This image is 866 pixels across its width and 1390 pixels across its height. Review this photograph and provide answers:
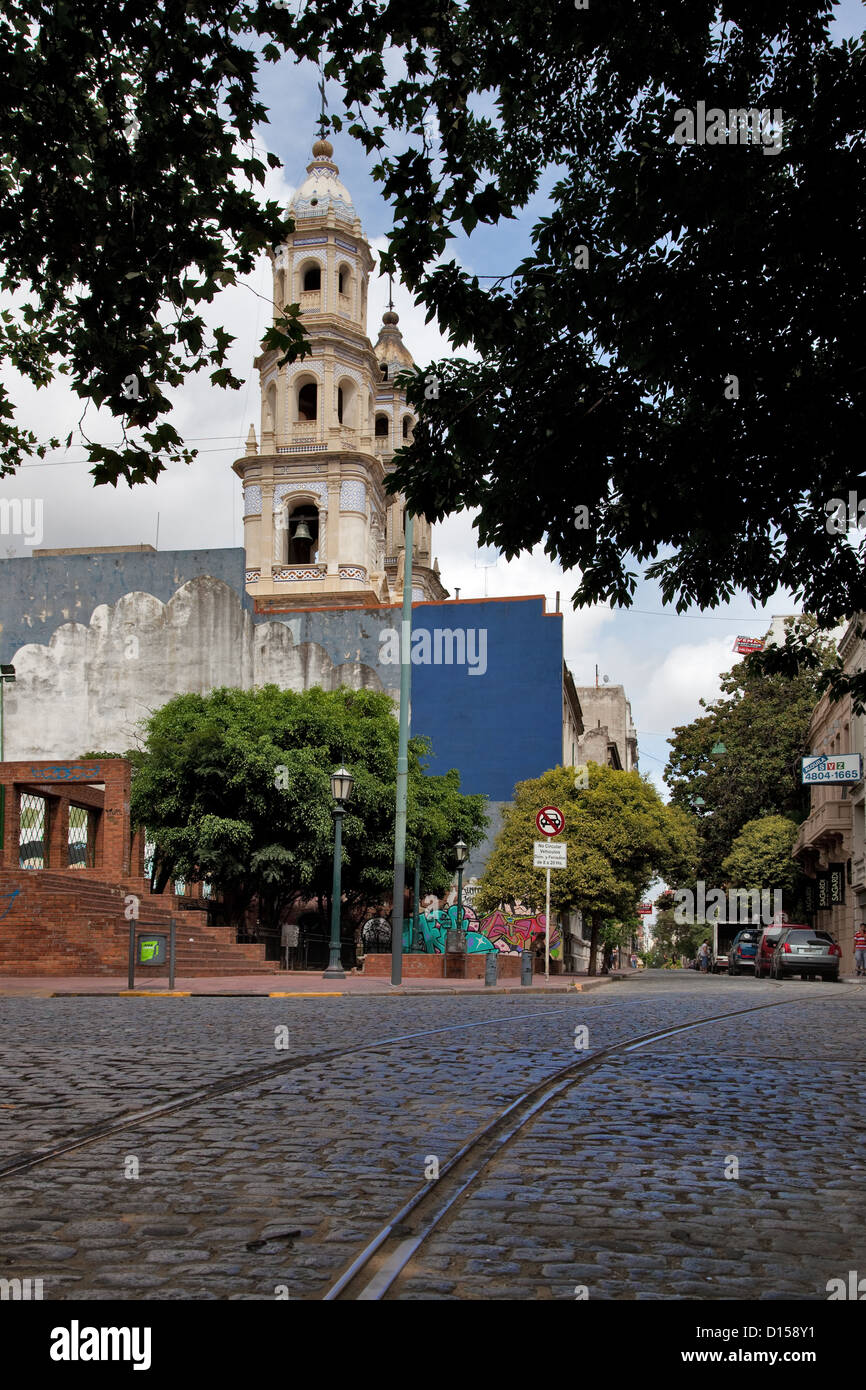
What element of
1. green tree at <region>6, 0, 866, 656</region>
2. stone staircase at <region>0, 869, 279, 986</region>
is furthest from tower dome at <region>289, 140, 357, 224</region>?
green tree at <region>6, 0, 866, 656</region>

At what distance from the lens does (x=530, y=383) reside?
8.48 metres

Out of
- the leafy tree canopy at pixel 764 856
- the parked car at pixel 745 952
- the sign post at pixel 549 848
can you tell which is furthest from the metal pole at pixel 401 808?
the leafy tree canopy at pixel 764 856

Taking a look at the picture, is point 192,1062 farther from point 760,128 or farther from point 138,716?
point 138,716

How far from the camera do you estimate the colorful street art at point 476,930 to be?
3769 centimetres

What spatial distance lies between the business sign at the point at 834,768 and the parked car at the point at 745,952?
604 centimetres

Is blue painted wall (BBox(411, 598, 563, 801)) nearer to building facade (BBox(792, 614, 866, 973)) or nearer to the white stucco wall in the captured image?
the white stucco wall

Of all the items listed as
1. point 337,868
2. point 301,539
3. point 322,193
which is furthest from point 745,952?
point 322,193

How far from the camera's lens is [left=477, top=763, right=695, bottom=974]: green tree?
127ft

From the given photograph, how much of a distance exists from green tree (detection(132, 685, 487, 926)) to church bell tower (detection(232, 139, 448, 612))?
61.9 ft

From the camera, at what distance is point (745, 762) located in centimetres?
5666

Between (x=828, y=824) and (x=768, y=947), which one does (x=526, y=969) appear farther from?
(x=828, y=824)

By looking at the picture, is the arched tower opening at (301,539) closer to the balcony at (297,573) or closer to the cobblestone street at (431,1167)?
the balcony at (297,573)

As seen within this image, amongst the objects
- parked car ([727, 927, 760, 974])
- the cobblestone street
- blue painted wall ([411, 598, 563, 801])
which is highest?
blue painted wall ([411, 598, 563, 801])
